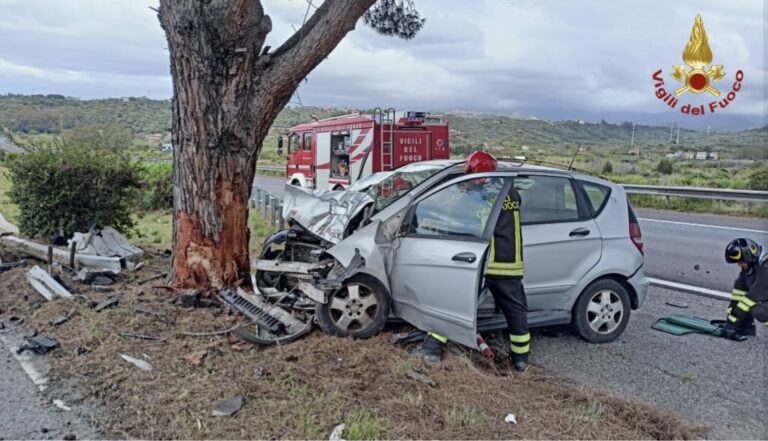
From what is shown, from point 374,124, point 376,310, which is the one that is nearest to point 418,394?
point 376,310

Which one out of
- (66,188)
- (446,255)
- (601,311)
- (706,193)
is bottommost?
(601,311)

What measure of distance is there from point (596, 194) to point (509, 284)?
5.20 feet

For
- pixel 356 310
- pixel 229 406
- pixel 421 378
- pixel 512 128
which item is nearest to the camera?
pixel 229 406

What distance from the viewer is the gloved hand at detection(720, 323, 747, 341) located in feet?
18.8

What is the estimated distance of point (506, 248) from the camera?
488cm

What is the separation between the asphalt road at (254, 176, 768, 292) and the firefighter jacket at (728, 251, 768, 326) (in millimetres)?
2259

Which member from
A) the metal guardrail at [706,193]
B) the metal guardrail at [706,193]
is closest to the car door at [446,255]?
the metal guardrail at [706,193]

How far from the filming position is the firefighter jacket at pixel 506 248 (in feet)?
16.0

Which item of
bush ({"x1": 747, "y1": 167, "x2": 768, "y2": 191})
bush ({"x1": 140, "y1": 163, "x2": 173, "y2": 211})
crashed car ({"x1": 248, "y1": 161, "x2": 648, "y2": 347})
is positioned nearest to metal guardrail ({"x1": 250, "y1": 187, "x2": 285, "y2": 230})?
bush ({"x1": 140, "y1": 163, "x2": 173, "y2": 211})

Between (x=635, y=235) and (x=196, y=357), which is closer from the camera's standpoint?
(x=196, y=357)

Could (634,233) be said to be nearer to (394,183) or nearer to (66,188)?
(394,183)

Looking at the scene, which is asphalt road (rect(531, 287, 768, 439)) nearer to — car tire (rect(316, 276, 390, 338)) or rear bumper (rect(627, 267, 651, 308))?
rear bumper (rect(627, 267, 651, 308))

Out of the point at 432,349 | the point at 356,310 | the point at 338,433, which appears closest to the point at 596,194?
the point at 432,349

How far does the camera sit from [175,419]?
3.86 m
